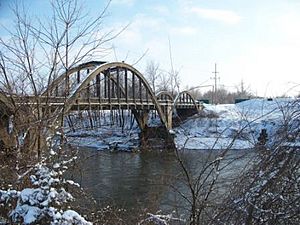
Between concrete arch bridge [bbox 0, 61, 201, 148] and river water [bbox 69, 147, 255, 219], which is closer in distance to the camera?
concrete arch bridge [bbox 0, 61, 201, 148]

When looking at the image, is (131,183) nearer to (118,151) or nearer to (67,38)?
(118,151)

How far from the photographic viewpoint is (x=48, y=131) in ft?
20.0

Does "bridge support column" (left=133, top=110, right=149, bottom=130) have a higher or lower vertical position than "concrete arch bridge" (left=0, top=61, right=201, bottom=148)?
lower

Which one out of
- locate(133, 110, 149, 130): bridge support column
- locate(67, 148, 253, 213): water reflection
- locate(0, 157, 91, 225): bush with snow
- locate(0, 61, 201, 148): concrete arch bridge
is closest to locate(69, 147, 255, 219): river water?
locate(67, 148, 253, 213): water reflection

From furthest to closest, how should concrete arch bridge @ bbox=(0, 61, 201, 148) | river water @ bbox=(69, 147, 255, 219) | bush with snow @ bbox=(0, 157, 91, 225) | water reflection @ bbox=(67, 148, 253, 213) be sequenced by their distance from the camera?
1. water reflection @ bbox=(67, 148, 253, 213)
2. river water @ bbox=(69, 147, 255, 219)
3. concrete arch bridge @ bbox=(0, 61, 201, 148)
4. bush with snow @ bbox=(0, 157, 91, 225)

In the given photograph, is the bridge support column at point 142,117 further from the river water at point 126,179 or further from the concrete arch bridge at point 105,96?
the river water at point 126,179

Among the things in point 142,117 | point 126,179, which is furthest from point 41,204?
point 142,117

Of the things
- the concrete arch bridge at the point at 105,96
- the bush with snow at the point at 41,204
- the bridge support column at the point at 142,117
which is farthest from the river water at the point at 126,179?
the bridge support column at the point at 142,117

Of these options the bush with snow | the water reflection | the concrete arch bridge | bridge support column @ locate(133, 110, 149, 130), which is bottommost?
the water reflection

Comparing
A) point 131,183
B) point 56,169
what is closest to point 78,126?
point 56,169

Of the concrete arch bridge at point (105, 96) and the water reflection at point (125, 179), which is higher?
the concrete arch bridge at point (105, 96)

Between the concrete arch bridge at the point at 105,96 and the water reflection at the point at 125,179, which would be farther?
the water reflection at the point at 125,179

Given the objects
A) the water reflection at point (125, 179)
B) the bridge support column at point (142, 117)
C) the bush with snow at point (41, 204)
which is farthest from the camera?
the bridge support column at point (142, 117)

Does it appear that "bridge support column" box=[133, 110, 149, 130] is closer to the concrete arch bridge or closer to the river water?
the concrete arch bridge
